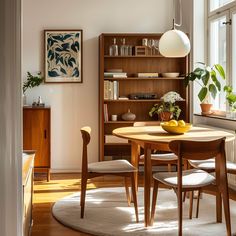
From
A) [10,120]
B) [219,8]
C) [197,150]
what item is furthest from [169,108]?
[10,120]

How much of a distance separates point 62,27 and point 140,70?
4.02 ft

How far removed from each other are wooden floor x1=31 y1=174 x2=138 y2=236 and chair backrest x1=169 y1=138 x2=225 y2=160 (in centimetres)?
98

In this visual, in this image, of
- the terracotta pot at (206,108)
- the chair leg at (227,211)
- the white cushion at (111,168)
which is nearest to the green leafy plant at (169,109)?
the terracotta pot at (206,108)

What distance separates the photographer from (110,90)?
5676 mm

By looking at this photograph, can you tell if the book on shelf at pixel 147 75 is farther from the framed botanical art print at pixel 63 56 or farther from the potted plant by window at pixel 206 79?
the framed botanical art print at pixel 63 56

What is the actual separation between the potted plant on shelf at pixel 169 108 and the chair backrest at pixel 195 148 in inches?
93.9

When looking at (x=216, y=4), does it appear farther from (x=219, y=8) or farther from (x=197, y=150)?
(x=197, y=150)

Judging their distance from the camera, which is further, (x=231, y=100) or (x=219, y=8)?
(x=219, y=8)

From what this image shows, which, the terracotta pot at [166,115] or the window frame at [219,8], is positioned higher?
the window frame at [219,8]

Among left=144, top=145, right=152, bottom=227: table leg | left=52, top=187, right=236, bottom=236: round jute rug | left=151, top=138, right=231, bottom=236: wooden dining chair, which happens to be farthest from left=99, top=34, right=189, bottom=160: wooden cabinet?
left=151, top=138, right=231, bottom=236: wooden dining chair

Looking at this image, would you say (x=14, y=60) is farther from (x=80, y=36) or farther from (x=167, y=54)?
(x=80, y=36)

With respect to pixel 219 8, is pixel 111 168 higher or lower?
lower

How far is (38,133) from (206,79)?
2194 millimetres

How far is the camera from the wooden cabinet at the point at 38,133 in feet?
17.5
